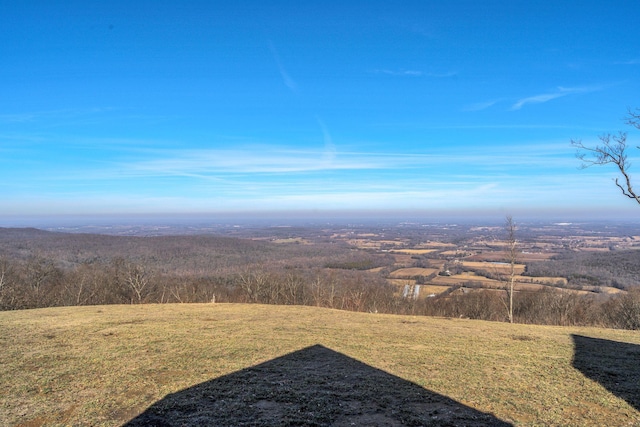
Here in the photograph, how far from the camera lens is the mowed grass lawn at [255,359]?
6598 mm

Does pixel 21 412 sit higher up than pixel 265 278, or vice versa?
pixel 21 412

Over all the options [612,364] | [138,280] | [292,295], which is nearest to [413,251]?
[292,295]

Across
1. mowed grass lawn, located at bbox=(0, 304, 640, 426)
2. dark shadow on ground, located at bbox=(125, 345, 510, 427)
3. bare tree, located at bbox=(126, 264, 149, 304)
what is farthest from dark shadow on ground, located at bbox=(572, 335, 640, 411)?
bare tree, located at bbox=(126, 264, 149, 304)

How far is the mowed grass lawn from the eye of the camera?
6.60 metres

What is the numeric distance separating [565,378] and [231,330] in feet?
31.4

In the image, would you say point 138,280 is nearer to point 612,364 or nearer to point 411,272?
point 612,364

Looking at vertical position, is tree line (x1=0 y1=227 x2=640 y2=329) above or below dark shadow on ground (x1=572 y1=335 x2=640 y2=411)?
below

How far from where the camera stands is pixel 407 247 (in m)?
98.2

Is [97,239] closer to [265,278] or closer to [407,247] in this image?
[265,278]

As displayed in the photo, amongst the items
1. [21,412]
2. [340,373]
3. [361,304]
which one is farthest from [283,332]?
[361,304]

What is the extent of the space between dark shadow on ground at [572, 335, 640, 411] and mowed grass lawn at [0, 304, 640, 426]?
121 mm

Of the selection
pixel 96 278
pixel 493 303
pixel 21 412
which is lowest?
pixel 493 303

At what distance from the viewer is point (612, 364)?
9516 millimetres

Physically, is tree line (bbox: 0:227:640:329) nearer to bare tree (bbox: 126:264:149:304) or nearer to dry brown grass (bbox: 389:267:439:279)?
bare tree (bbox: 126:264:149:304)
